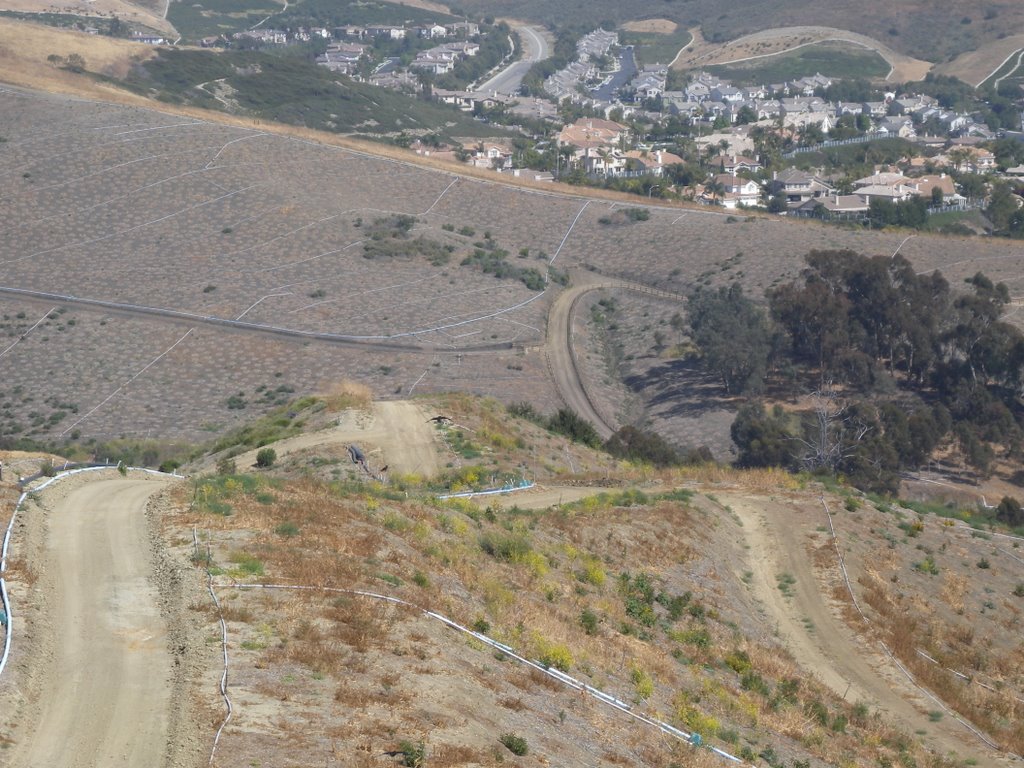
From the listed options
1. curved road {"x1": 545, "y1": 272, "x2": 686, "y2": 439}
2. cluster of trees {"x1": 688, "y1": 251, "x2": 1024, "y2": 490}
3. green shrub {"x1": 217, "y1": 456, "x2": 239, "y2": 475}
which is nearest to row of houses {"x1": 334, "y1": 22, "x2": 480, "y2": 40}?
curved road {"x1": 545, "y1": 272, "x2": 686, "y2": 439}

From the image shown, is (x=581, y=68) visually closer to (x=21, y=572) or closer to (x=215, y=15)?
(x=215, y=15)

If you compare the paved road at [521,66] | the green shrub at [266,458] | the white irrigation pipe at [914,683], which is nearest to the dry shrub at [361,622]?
the white irrigation pipe at [914,683]

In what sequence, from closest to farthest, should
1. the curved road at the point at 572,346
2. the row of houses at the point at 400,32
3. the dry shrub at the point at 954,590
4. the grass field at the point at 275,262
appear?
the dry shrub at the point at 954,590, the grass field at the point at 275,262, the curved road at the point at 572,346, the row of houses at the point at 400,32

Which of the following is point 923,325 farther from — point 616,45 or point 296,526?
point 616,45

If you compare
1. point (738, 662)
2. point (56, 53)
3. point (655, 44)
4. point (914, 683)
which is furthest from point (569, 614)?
point (655, 44)

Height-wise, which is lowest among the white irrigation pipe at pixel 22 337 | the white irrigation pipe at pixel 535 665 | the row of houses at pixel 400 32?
the white irrigation pipe at pixel 22 337

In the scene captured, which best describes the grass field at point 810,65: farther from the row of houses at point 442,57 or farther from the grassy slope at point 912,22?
the row of houses at point 442,57

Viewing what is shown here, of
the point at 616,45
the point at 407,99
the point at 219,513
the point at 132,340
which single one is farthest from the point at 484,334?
the point at 616,45

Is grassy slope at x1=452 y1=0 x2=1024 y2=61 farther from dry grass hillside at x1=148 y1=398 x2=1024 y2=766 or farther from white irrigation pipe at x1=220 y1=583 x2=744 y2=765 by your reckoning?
white irrigation pipe at x1=220 y1=583 x2=744 y2=765
